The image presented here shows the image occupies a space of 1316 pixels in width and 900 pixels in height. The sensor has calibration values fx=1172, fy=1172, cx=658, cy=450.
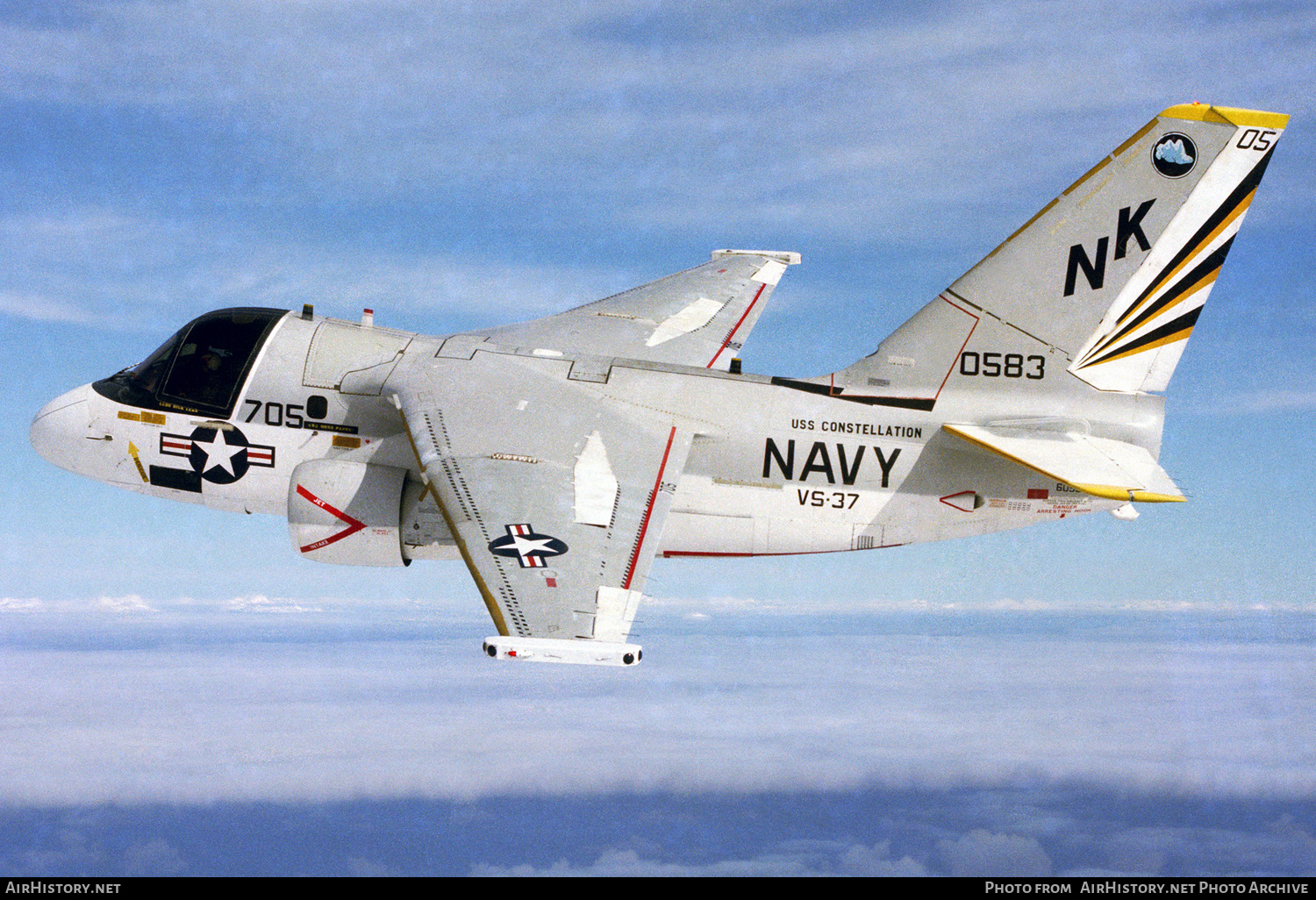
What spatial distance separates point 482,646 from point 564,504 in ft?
9.82

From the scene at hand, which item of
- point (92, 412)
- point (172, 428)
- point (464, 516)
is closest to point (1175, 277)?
point (464, 516)

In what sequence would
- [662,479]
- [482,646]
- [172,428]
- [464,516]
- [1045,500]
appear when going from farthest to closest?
[172,428], [1045,500], [662,479], [464,516], [482,646]

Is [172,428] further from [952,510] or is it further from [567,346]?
[952,510]

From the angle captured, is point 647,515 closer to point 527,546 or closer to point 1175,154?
point 527,546

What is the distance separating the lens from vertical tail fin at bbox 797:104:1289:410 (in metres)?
14.8

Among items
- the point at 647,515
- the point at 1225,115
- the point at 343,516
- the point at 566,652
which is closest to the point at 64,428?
the point at 343,516

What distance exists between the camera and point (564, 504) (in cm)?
1339

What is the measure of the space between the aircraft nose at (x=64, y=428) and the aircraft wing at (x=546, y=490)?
5089mm

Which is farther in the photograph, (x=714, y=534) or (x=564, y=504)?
(x=714, y=534)

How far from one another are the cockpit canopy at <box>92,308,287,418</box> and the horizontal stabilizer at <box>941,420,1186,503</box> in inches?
382

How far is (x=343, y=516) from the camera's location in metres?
15.5

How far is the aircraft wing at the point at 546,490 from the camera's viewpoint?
11.4m

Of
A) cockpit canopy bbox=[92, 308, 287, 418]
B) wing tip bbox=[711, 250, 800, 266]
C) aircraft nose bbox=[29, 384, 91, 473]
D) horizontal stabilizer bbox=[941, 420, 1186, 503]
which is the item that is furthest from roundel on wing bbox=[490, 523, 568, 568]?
wing tip bbox=[711, 250, 800, 266]

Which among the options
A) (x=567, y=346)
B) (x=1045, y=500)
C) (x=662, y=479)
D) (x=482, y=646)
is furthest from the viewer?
(x=567, y=346)
